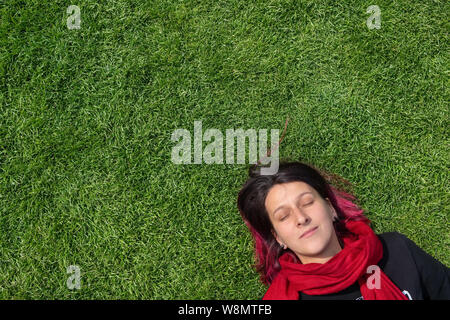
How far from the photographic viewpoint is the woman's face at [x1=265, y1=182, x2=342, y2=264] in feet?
8.41

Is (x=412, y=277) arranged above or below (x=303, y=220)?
below

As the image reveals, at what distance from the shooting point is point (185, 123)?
11.5 ft

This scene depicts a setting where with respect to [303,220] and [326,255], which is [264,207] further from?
[326,255]

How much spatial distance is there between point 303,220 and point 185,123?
4.74ft

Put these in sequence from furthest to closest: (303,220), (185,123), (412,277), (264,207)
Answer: (185,123) < (264,207) < (412,277) < (303,220)

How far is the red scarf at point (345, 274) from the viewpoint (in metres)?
2.63

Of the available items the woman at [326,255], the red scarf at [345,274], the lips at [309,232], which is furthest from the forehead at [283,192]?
the red scarf at [345,274]

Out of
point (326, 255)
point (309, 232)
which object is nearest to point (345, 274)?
point (326, 255)
